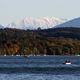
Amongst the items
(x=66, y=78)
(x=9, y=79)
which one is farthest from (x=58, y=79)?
(x=9, y=79)

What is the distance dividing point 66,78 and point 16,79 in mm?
7126

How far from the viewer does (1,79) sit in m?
69.6

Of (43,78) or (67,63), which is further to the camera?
(67,63)

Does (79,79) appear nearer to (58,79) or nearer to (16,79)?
(58,79)

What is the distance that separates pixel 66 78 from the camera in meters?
70.6

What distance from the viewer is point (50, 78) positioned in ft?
233

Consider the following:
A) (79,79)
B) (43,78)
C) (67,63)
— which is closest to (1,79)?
(43,78)

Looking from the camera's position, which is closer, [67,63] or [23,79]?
[23,79]

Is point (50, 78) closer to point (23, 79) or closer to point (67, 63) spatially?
point (23, 79)

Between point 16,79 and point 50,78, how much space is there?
500 centimetres

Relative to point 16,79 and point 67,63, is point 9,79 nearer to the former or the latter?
point 16,79

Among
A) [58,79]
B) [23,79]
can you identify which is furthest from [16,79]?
[58,79]

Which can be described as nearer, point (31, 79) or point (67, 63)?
point (31, 79)

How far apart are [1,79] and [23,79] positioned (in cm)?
310
